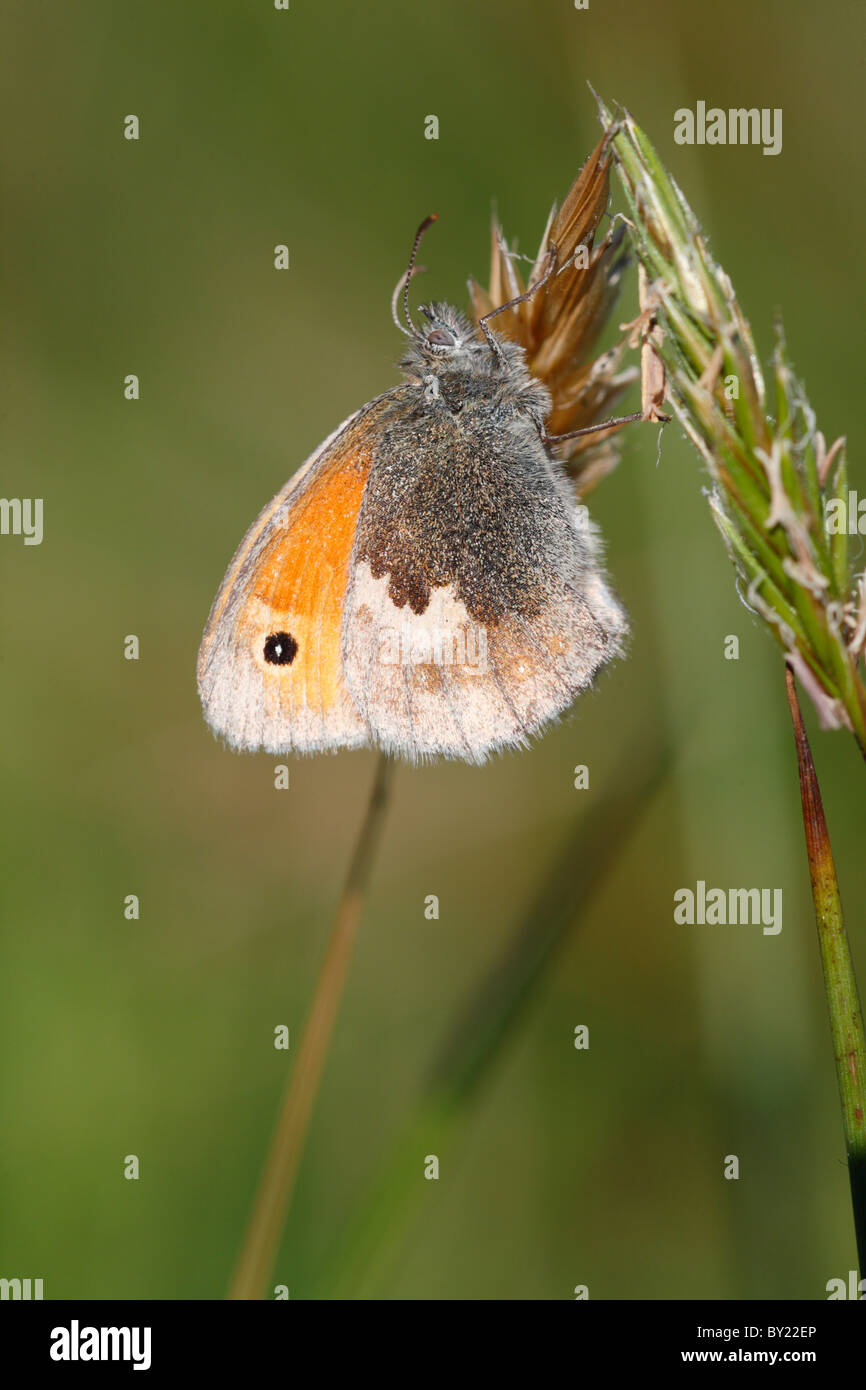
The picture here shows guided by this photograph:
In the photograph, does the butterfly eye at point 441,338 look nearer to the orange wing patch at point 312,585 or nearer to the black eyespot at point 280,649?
the orange wing patch at point 312,585

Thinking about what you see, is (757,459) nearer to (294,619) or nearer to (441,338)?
(441,338)

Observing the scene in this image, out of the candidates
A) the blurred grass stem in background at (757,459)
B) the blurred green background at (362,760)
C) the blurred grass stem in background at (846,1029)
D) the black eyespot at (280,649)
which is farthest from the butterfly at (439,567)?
the blurred grass stem in background at (846,1029)

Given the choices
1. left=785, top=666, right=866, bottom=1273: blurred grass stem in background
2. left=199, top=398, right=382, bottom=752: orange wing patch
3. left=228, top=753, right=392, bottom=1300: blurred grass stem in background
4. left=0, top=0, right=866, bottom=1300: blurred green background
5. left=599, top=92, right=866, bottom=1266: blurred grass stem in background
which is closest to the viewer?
left=785, top=666, right=866, bottom=1273: blurred grass stem in background

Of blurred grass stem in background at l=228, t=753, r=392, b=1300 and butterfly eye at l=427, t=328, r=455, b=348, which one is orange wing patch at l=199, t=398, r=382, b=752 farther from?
blurred grass stem in background at l=228, t=753, r=392, b=1300

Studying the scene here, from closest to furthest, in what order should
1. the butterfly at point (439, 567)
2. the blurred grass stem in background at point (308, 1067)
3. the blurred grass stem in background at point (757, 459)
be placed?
the blurred grass stem in background at point (757, 459)
the blurred grass stem in background at point (308, 1067)
the butterfly at point (439, 567)

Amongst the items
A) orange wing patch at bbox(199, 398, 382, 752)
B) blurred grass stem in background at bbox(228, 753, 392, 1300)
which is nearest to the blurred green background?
blurred grass stem in background at bbox(228, 753, 392, 1300)

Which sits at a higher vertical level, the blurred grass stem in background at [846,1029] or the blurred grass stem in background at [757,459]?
the blurred grass stem in background at [757,459]

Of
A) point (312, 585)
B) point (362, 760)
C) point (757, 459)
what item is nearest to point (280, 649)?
point (312, 585)
